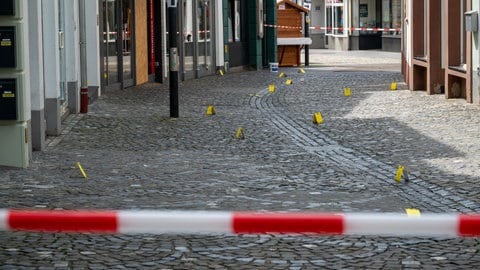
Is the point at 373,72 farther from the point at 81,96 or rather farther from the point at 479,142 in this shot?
the point at 479,142

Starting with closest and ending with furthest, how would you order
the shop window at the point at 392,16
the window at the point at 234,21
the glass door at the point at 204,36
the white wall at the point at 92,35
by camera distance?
the white wall at the point at 92,35, the glass door at the point at 204,36, the window at the point at 234,21, the shop window at the point at 392,16

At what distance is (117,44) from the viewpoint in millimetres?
27156

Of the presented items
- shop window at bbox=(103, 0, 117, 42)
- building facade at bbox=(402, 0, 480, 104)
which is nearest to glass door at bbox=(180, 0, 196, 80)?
shop window at bbox=(103, 0, 117, 42)

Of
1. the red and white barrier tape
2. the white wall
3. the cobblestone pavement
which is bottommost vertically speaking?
the cobblestone pavement

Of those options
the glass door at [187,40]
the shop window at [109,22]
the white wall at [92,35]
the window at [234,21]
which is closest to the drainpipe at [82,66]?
the white wall at [92,35]

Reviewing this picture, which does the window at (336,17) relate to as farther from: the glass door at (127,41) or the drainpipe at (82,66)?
the drainpipe at (82,66)

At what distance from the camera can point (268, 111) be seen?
72.0 ft

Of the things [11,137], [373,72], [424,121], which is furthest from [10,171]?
[373,72]

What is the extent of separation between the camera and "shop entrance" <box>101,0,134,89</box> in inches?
1031

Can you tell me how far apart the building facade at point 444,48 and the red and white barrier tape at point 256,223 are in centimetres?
1628

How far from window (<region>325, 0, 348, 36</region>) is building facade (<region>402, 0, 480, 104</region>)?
117 ft

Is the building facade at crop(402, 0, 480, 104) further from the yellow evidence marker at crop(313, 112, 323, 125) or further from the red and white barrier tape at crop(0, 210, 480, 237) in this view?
the red and white barrier tape at crop(0, 210, 480, 237)

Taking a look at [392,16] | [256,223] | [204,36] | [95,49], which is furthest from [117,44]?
[392,16]

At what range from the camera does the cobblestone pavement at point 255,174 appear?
8219 millimetres
